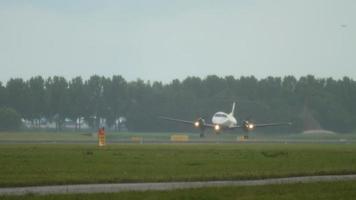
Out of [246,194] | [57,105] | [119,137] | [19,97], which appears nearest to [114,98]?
[57,105]

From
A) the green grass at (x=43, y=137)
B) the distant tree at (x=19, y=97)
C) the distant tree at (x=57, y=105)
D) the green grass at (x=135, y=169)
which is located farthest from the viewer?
the distant tree at (x=57, y=105)

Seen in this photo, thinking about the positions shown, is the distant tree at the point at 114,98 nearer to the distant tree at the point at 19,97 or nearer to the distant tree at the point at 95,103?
the distant tree at the point at 95,103

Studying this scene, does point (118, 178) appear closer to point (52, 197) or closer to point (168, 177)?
point (168, 177)

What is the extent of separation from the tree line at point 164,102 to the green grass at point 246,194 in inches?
5017

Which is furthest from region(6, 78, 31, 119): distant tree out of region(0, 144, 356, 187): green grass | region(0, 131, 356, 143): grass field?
region(0, 144, 356, 187): green grass

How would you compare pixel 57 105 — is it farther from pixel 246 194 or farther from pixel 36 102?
pixel 246 194

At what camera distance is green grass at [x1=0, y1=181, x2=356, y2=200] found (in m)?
20.0

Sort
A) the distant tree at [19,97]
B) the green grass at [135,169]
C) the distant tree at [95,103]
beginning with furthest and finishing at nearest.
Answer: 1. the distant tree at [95,103]
2. the distant tree at [19,97]
3. the green grass at [135,169]

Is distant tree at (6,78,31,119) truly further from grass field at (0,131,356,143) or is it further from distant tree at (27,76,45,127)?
grass field at (0,131,356,143)

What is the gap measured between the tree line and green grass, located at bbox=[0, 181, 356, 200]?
127 meters

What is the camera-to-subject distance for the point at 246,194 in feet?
69.8

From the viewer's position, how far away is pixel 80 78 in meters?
187

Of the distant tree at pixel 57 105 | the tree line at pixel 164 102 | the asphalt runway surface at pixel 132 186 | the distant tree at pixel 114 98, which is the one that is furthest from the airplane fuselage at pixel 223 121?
the distant tree at pixel 57 105

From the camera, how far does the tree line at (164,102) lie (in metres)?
161
